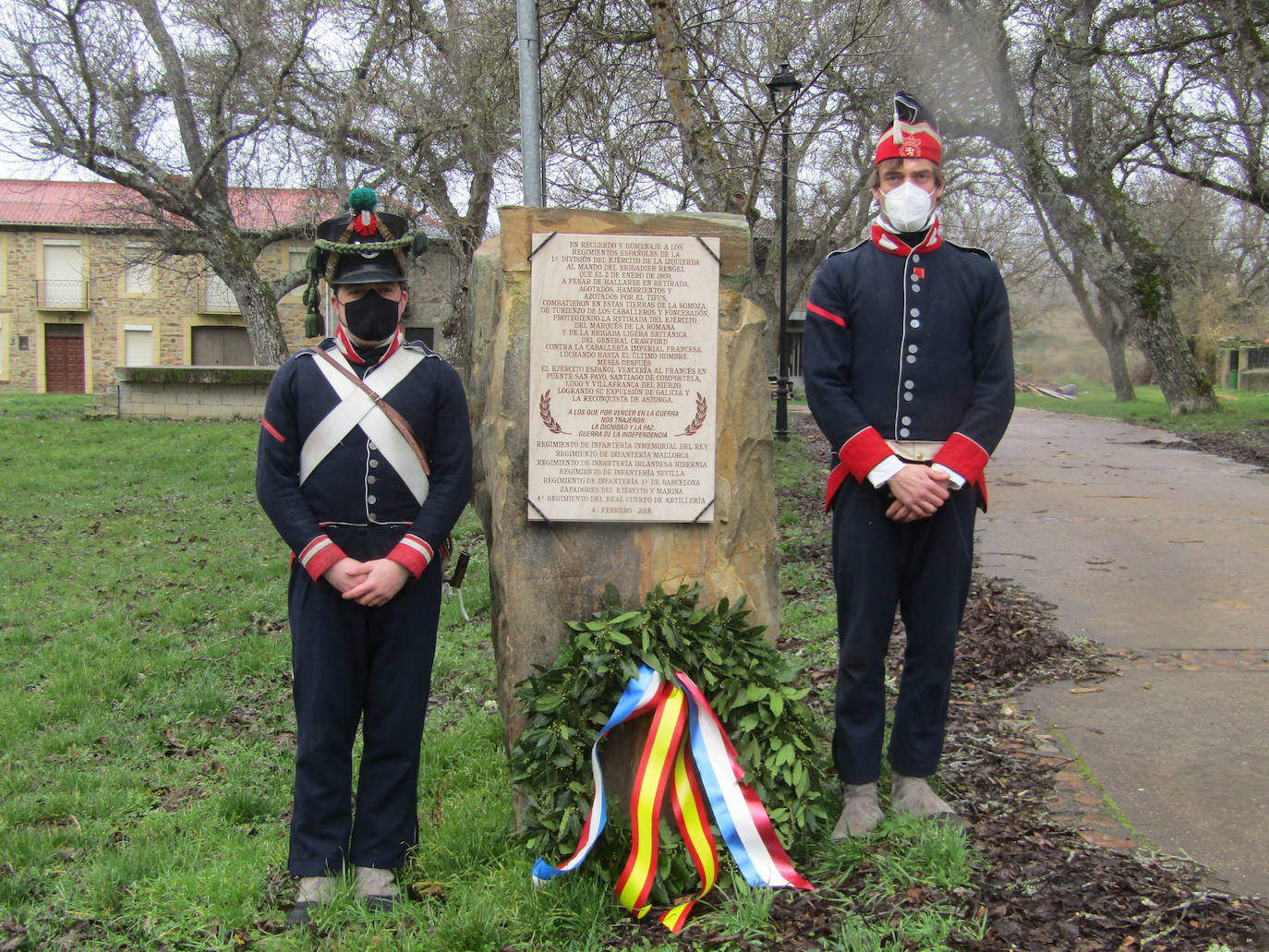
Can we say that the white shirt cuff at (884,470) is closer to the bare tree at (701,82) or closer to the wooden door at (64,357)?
the bare tree at (701,82)

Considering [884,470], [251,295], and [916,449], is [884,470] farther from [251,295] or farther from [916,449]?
[251,295]

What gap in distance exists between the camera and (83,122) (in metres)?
16.6

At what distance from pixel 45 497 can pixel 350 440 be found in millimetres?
9289

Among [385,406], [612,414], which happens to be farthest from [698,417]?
[385,406]

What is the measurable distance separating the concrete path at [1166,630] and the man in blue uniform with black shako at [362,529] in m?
2.31

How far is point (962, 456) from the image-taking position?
3.29 meters

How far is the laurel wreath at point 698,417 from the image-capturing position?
3.69 meters

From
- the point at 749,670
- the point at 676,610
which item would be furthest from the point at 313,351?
the point at 749,670

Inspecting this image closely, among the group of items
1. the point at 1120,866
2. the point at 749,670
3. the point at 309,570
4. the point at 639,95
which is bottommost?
the point at 1120,866

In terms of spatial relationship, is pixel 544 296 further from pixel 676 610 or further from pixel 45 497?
pixel 45 497

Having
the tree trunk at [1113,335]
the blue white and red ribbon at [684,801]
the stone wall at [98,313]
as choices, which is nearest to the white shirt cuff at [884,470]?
the blue white and red ribbon at [684,801]

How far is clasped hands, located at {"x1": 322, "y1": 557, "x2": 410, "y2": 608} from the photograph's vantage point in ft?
10.4

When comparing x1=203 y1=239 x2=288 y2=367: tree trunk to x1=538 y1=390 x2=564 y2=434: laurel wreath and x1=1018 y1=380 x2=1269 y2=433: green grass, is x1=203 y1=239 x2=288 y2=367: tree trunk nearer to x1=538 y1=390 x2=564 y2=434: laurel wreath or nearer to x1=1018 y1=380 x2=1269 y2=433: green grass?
x1=1018 y1=380 x2=1269 y2=433: green grass

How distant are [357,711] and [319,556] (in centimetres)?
54
